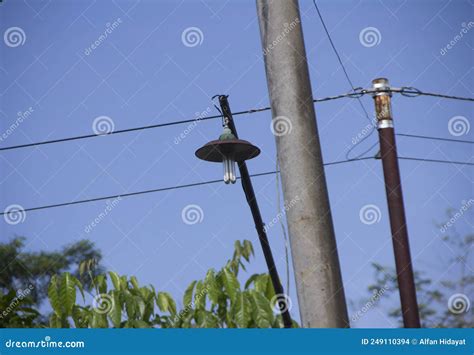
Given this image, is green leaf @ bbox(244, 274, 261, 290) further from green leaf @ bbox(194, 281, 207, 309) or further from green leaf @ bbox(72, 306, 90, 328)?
green leaf @ bbox(72, 306, 90, 328)

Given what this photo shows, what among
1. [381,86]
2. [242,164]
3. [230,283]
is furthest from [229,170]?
[381,86]

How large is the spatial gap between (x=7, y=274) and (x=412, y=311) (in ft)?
20.8

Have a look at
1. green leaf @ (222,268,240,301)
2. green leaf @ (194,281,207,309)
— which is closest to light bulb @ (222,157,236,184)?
green leaf @ (222,268,240,301)

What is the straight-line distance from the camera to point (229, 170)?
20.5 feet

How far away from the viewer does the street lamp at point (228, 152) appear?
6.24 m

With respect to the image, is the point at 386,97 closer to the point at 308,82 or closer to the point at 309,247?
the point at 308,82

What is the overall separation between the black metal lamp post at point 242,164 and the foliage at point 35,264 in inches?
117

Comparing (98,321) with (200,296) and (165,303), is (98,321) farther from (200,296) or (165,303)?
(200,296)

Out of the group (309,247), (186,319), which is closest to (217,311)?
(186,319)

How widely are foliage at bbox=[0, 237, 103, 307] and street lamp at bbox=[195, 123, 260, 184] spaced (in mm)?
3209

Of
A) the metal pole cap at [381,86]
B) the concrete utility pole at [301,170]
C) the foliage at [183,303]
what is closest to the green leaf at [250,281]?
the foliage at [183,303]

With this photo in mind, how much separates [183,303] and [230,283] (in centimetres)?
62

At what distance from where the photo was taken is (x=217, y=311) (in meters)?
7.20

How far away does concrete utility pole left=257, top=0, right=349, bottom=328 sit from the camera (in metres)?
4.18
